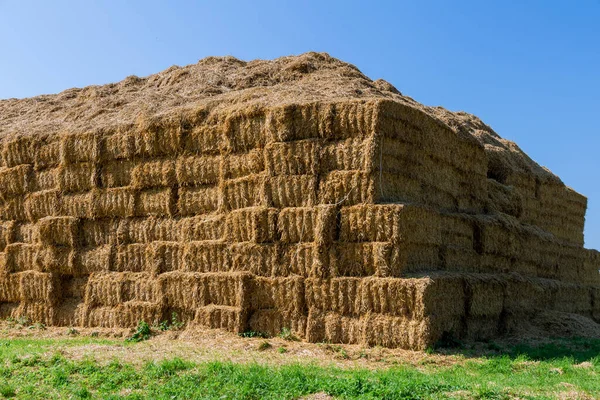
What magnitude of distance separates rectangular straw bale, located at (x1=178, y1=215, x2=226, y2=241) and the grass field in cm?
247

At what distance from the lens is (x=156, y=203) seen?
1778 centimetres

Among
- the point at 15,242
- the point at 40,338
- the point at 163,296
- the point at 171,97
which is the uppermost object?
the point at 171,97

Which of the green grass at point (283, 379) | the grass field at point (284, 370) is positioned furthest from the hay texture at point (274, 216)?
the green grass at point (283, 379)

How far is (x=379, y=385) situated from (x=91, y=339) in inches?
336

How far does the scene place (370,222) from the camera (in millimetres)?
14766

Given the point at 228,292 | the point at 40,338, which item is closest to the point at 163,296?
the point at 228,292

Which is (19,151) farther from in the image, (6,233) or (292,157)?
(292,157)

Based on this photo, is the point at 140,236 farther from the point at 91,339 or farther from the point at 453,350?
the point at 453,350

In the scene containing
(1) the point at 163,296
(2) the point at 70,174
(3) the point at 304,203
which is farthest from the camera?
(2) the point at 70,174

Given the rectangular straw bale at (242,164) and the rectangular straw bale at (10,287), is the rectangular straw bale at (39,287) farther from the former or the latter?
the rectangular straw bale at (242,164)

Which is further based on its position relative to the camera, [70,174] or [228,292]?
[70,174]

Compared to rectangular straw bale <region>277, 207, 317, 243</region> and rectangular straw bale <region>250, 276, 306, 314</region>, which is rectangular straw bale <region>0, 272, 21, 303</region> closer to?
rectangular straw bale <region>250, 276, 306, 314</region>

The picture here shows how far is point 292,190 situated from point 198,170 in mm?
2844

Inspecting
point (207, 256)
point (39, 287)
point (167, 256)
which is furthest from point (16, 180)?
point (207, 256)
